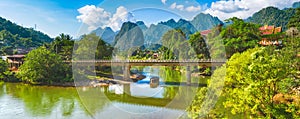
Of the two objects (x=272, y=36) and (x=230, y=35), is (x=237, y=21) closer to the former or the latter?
(x=230, y=35)

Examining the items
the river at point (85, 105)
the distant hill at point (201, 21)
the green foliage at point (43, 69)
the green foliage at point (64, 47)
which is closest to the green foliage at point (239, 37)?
the river at point (85, 105)

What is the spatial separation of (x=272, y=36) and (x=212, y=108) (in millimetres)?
15814

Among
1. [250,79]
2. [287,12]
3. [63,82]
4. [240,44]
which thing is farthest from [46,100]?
[287,12]

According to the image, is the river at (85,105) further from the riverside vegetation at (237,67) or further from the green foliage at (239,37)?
the green foliage at (239,37)

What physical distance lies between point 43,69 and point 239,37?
43.1ft

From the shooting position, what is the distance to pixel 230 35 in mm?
18688

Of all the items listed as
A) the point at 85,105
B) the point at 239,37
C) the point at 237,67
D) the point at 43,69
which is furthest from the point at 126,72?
the point at 237,67

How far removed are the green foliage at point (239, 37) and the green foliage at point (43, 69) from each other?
434 inches

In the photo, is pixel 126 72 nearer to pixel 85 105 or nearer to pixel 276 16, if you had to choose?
Result: pixel 85 105

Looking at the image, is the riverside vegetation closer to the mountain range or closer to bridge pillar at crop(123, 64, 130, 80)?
bridge pillar at crop(123, 64, 130, 80)

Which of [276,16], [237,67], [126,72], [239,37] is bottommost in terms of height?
[126,72]

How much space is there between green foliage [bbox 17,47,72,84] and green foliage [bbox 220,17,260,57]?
11.0 meters

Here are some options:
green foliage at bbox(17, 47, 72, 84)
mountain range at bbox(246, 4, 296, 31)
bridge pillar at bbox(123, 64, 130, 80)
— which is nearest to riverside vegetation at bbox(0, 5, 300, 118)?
green foliage at bbox(17, 47, 72, 84)

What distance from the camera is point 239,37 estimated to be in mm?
17438
